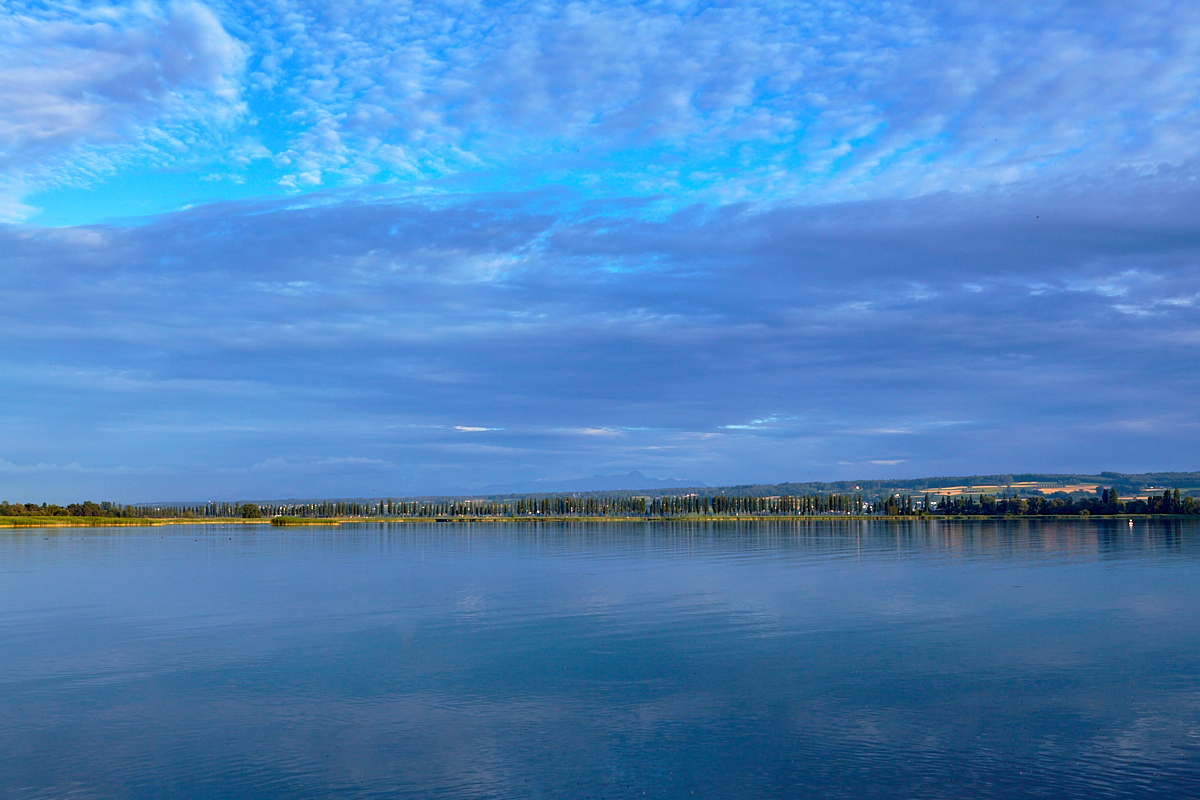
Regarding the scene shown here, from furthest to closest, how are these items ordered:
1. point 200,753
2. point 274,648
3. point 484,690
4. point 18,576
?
point 18,576
point 274,648
point 484,690
point 200,753

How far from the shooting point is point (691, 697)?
24047mm

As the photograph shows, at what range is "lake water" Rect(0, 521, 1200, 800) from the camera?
58.9ft

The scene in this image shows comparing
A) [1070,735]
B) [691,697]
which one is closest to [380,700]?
[691,697]

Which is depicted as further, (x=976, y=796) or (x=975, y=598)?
(x=975, y=598)

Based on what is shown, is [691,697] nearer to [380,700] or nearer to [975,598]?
[380,700]

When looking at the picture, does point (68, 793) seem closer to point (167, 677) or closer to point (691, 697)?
point (167, 677)

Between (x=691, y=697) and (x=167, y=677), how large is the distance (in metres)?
16.8

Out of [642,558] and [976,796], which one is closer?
[976,796]

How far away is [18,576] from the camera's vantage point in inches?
2488

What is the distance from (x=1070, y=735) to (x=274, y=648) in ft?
87.4

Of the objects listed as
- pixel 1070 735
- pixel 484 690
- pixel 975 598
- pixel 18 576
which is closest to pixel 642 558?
pixel 975 598

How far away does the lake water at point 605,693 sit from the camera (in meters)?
18.0

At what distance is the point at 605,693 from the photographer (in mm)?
24703

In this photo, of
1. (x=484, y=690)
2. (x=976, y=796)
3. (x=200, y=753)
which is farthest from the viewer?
(x=484, y=690)
